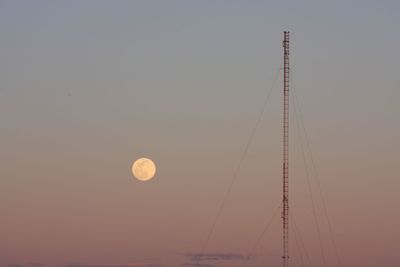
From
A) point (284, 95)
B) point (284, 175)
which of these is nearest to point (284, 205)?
point (284, 175)

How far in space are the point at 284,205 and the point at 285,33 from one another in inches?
570

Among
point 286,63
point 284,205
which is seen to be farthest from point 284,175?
point 286,63

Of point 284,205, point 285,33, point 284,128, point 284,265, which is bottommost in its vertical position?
point 284,265

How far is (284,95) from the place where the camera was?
9212cm

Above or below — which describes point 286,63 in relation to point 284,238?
above

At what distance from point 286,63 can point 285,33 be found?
9.03 feet

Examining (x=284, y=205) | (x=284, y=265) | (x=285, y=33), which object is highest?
(x=285, y=33)

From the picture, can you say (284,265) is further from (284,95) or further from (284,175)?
(284,95)

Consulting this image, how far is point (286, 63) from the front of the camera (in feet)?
302

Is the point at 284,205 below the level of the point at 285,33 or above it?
below

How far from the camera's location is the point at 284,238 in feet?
293

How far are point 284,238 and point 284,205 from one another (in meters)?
2.96

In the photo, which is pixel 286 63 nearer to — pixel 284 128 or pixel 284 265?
pixel 284 128

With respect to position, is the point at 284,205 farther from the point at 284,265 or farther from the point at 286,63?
the point at 286,63
